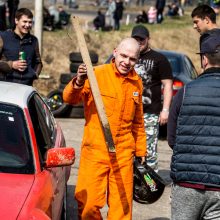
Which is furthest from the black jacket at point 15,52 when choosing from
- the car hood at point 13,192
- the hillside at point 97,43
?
the hillside at point 97,43

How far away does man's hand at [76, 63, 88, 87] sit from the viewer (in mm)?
5781

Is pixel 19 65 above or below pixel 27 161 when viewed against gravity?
below

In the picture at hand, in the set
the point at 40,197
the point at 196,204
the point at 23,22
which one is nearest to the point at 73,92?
the point at 40,197

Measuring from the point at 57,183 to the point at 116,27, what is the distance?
27221 millimetres

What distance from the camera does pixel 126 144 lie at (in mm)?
6074

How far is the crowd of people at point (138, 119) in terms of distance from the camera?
186 inches

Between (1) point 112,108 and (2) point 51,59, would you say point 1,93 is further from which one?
(2) point 51,59

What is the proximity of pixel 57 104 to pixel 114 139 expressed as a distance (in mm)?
9207

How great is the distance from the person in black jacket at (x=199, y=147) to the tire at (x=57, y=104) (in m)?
10.2

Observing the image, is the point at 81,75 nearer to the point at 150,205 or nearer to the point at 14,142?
the point at 14,142

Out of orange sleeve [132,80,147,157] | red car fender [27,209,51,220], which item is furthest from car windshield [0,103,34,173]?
orange sleeve [132,80,147,157]

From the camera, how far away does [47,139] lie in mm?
6023

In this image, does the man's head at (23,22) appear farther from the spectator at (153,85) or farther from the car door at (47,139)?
the car door at (47,139)

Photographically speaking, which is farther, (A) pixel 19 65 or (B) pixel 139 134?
(A) pixel 19 65
